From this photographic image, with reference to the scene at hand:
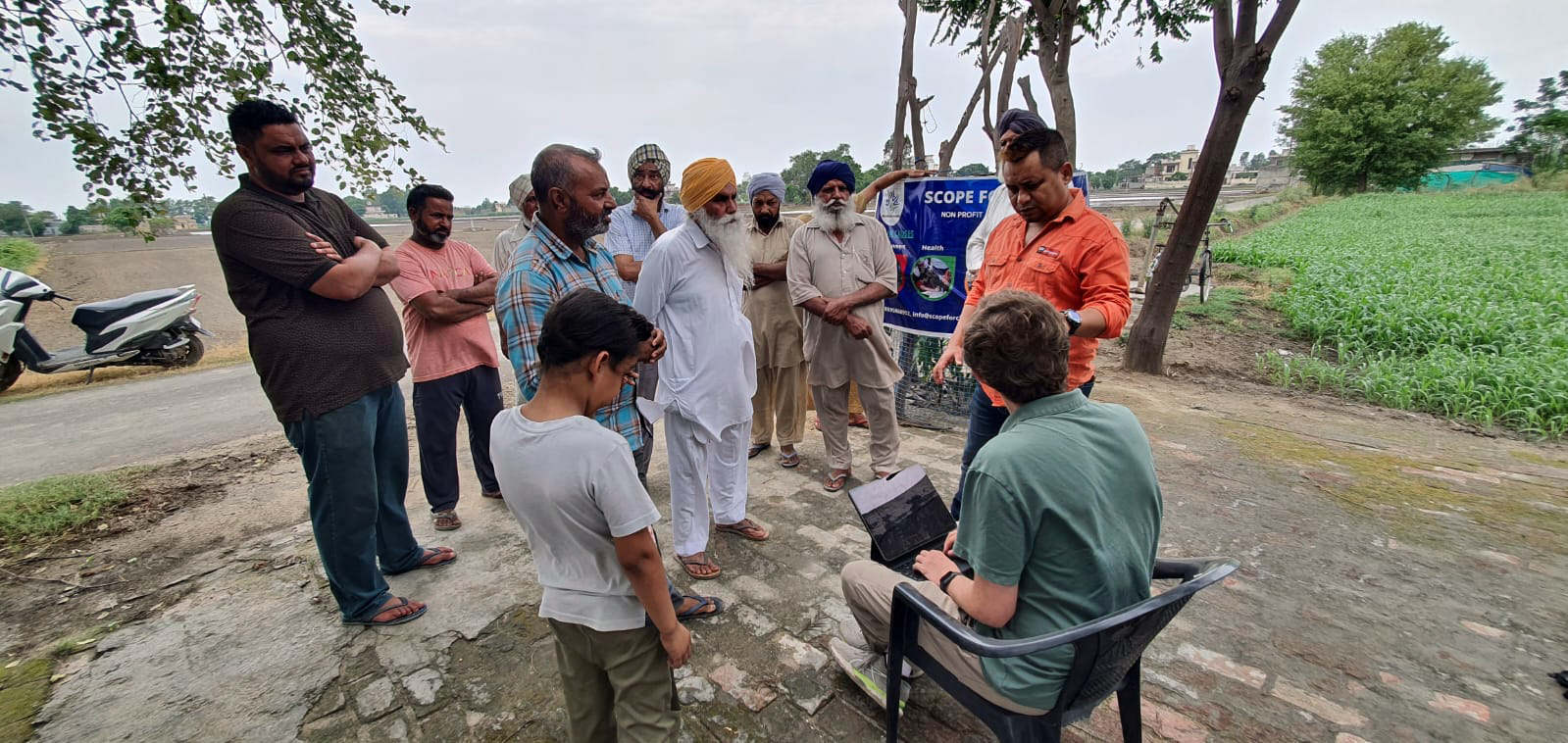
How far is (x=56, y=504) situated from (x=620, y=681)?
424 centimetres

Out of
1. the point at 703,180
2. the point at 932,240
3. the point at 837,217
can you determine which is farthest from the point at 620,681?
the point at 932,240

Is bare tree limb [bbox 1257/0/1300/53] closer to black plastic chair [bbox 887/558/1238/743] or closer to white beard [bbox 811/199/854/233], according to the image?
white beard [bbox 811/199/854/233]

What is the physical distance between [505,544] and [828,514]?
1619 mm

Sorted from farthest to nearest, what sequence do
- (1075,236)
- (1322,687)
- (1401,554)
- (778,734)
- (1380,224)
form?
(1380,224) < (1401,554) < (1075,236) < (1322,687) < (778,734)

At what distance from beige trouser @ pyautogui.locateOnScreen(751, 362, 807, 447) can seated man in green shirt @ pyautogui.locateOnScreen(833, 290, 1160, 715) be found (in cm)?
256

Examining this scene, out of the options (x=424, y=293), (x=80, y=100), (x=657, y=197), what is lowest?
(x=424, y=293)

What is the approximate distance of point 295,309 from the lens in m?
2.16

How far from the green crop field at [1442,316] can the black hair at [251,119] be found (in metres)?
7.34

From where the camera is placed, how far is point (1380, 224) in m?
20.2

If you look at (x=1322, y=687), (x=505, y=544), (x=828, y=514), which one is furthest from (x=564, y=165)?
(x=1322, y=687)

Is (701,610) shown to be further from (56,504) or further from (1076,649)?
(56,504)

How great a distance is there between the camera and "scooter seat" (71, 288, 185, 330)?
7.67m

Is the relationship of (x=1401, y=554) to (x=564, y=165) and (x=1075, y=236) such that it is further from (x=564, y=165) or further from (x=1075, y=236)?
(x=564, y=165)

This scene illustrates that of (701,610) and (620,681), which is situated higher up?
(620,681)
